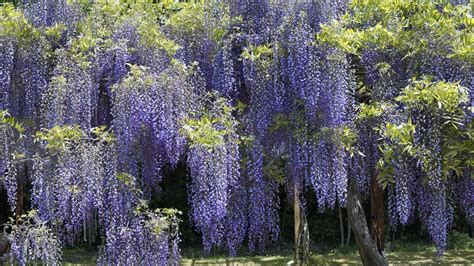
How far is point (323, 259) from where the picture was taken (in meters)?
11.1

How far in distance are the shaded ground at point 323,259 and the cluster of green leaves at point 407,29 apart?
5.10m

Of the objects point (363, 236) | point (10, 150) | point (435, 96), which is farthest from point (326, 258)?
point (10, 150)

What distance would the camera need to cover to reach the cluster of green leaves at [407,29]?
6102 millimetres

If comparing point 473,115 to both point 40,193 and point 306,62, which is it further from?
point 40,193

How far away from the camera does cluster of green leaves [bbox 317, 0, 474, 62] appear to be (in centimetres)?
610

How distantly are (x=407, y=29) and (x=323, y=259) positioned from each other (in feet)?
19.1

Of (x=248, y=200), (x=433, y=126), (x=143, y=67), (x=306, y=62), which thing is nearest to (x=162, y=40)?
(x=143, y=67)

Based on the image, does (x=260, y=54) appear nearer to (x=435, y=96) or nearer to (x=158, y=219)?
(x=435, y=96)

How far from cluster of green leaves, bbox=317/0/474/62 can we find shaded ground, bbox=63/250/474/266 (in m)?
5.10

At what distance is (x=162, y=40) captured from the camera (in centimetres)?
655

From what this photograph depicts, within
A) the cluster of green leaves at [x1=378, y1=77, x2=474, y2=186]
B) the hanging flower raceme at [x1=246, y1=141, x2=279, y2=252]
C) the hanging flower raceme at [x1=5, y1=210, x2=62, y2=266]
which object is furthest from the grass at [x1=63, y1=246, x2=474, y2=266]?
the cluster of green leaves at [x1=378, y1=77, x2=474, y2=186]

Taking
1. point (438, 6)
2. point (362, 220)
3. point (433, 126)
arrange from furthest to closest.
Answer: point (362, 220), point (438, 6), point (433, 126)

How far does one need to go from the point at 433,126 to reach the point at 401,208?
936mm

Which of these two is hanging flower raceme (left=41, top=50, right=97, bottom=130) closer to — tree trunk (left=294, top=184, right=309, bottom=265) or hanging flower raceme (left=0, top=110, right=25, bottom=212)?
hanging flower raceme (left=0, top=110, right=25, bottom=212)
